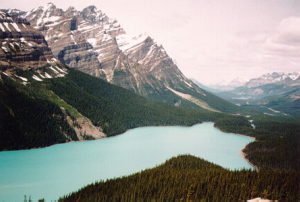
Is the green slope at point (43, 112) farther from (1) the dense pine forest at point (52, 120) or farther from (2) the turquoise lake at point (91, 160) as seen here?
(2) the turquoise lake at point (91, 160)

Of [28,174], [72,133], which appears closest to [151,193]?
[28,174]

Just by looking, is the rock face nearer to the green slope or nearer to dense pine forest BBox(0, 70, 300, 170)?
the green slope

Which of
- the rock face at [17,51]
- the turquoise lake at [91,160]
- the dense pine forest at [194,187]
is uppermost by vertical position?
the rock face at [17,51]

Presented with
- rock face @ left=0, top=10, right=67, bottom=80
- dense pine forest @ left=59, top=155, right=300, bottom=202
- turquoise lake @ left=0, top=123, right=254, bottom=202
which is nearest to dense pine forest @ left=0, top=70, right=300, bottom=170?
turquoise lake @ left=0, top=123, right=254, bottom=202

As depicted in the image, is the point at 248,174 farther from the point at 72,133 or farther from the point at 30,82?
the point at 30,82

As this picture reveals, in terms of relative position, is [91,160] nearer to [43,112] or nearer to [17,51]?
[43,112]

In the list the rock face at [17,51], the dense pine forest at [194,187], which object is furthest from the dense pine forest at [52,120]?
the dense pine forest at [194,187]
